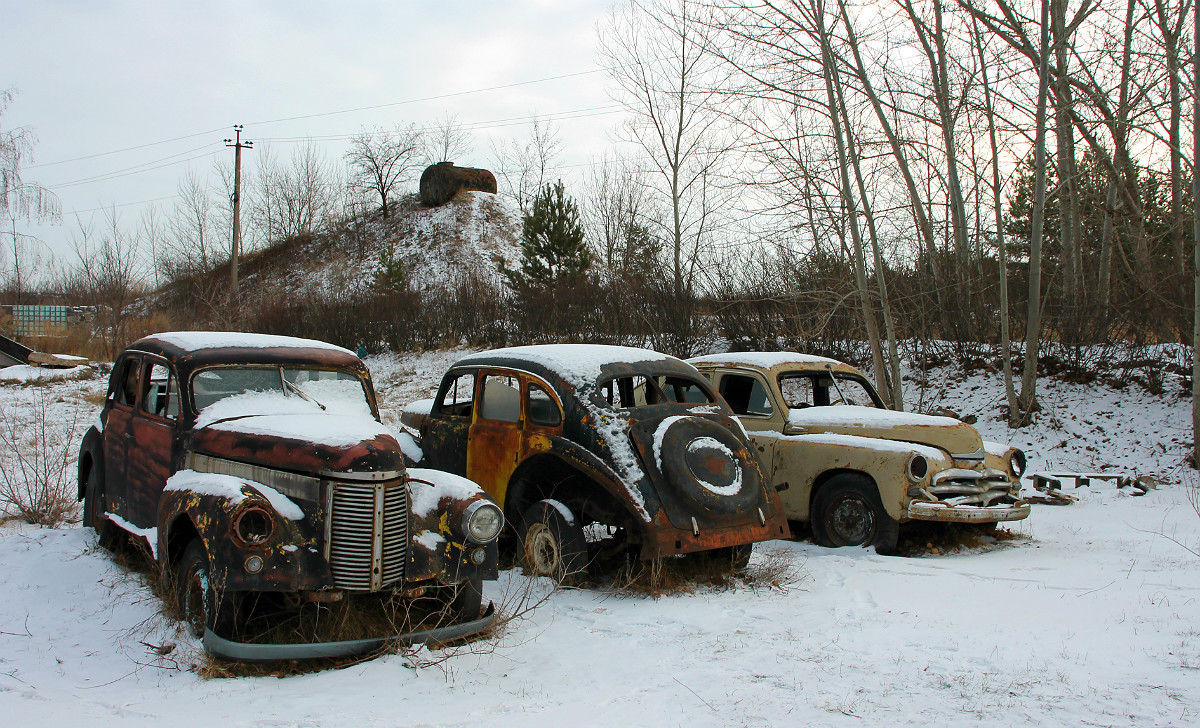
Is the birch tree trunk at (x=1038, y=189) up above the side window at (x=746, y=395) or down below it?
above

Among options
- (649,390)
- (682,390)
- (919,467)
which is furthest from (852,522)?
(649,390)

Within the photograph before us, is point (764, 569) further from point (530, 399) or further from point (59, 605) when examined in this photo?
point (59, 605)

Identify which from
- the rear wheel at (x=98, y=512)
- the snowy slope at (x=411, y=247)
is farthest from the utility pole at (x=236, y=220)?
the rear wheel at (x=98, y=512)

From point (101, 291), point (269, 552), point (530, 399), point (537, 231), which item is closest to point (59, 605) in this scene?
point (269, 552)

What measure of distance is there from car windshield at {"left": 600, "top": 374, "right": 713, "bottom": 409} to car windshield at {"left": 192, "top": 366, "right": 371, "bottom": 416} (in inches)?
75.8

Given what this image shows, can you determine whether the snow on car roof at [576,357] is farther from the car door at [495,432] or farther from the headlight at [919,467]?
the headlight at [919,467]

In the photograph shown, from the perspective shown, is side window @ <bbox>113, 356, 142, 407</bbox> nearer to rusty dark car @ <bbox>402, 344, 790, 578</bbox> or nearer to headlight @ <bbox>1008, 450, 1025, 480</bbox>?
rusty dark car @ <bbox>402, 344, 790, 578</bbox>

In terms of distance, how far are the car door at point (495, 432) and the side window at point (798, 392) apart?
9.97ft

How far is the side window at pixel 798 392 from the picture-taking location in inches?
324

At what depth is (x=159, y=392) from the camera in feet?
18.8

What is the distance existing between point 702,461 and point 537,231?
87.1ft

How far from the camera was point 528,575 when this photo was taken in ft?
20.0

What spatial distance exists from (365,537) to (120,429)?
3.08m

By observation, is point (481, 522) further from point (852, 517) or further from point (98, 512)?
point (852, 517)
